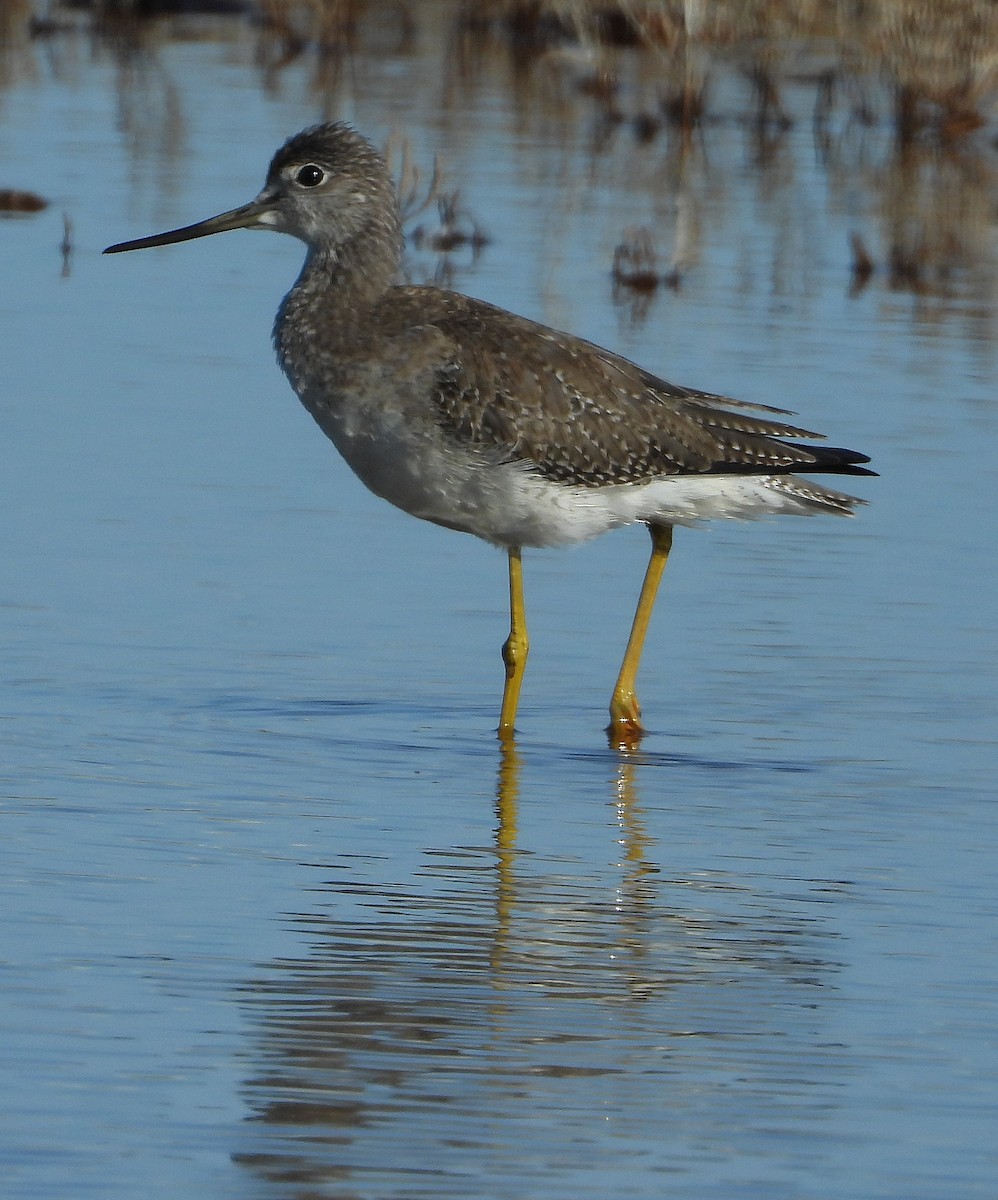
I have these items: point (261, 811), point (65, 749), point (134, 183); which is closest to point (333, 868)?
point (261, 811)

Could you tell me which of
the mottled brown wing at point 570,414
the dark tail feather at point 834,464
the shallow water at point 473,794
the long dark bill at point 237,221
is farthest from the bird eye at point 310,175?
the dark tail feather at point 834,464

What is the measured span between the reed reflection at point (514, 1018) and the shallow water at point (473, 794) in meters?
0.01

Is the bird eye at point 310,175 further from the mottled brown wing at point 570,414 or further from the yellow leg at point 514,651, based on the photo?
the yellow leg at point 514,651

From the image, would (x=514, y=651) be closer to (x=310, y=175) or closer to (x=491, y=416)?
(x=491, y=416)

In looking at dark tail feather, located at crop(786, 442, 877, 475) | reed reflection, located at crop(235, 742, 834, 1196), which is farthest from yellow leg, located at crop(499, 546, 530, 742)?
reed reflection, located at crop(235, 742, 834, 1196)

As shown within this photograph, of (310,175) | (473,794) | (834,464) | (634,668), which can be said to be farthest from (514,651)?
(310,175)

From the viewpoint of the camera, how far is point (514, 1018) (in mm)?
5625

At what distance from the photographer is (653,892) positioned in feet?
21.8

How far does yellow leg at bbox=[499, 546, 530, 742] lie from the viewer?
8219 mm

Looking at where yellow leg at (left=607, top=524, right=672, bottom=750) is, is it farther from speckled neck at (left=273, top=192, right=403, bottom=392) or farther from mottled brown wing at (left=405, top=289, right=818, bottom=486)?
speckled neck at (left=273, top=192, right=403, bottom=392)

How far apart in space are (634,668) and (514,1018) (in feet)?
9.69

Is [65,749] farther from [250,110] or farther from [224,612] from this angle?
[250,110]

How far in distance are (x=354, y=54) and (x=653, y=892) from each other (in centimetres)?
1989

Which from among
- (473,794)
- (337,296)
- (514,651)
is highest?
(337,296)
